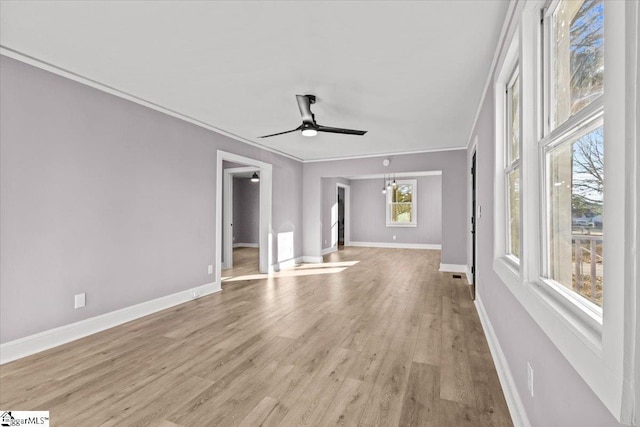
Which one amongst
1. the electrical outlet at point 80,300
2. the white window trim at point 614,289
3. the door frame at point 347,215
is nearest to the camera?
the white window trim at point 614,289

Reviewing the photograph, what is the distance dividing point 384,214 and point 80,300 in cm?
854

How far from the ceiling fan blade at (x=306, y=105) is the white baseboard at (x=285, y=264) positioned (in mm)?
3530

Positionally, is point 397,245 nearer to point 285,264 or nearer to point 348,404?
point 285,264

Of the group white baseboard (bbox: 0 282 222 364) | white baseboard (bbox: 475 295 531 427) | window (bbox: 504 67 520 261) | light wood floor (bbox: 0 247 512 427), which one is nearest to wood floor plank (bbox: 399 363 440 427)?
light wood floor (bbox: 0 247 512 427)

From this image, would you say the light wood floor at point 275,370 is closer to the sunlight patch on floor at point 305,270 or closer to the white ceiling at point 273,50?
the sunlight patch on floor at point 305,270

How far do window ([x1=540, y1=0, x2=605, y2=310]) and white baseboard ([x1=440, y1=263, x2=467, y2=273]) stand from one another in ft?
15.8

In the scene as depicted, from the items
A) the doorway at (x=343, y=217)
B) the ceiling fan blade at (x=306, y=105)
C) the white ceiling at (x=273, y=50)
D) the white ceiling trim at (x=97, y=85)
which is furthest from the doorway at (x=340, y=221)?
the ceiling fan blade at (x=306, y=105)

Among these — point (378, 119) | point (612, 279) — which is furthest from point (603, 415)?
point (378, 119)

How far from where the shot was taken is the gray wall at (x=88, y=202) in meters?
2.53

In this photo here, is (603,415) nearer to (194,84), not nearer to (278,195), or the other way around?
(194,84)

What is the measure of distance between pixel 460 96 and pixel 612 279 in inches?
125

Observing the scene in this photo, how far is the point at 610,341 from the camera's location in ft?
2.38

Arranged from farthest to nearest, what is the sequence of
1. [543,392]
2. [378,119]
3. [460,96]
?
[378,119]
[460,96]
[543,392]

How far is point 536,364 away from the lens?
141cm
